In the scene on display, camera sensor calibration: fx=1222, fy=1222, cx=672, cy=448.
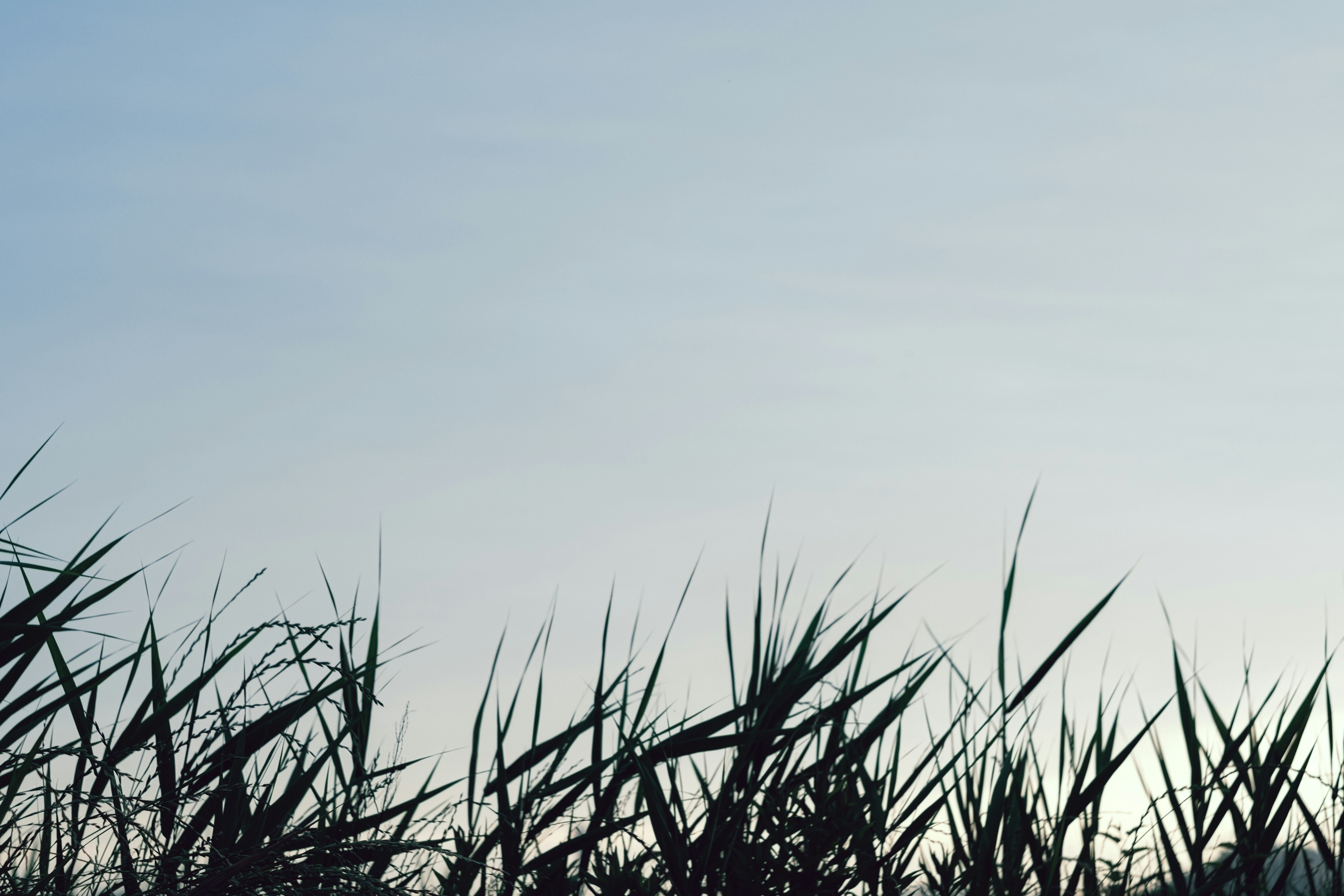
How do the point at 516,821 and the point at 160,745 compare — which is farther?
the point at 516,821

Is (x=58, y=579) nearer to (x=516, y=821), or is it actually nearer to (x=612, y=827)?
(x=516, y=821)

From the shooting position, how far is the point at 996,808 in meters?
2.23

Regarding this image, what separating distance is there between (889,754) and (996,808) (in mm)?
226

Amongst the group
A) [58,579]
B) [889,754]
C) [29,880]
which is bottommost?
[29,880]

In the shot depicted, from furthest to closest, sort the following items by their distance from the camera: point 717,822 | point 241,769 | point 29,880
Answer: point 717,822, point 241,769, point 29,880

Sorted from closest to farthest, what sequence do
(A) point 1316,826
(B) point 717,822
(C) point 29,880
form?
(C) point 29,880 < (B) point 717,822 < (A) point 1316,826

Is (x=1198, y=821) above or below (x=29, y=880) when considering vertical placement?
above

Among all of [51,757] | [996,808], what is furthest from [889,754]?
[51,757]

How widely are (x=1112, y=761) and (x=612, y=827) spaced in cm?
96

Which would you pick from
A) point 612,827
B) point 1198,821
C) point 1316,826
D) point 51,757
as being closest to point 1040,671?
point 1198,821

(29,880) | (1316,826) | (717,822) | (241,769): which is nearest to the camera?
(29,880)

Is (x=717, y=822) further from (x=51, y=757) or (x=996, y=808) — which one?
(x=51, y=757)

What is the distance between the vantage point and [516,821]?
2.18 m

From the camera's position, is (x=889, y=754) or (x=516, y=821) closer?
(x=516, y=821)
